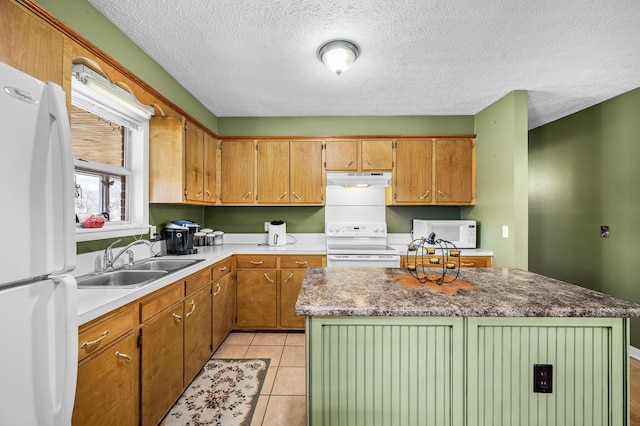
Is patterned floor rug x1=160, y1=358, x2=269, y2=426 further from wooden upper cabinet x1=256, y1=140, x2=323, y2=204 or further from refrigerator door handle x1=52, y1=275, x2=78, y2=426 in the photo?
wooden upper cabinet x1=256, y1=140, x2=323, y2=204

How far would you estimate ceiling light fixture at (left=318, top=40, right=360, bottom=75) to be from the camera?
2002 millimetres

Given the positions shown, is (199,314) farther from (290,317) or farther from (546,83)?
(546,83)

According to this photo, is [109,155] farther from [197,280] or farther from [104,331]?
[104,331]

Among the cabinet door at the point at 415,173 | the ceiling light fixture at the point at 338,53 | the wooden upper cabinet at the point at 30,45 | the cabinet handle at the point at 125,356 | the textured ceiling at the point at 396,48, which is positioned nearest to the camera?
the wooden upper cabinet at the point at 30,45

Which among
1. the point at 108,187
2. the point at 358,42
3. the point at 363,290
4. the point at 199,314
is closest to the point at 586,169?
the point at 358,42

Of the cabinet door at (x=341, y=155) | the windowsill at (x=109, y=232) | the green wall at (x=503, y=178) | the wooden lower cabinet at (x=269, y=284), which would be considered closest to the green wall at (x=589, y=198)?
the green wall at (x=503, y=178)

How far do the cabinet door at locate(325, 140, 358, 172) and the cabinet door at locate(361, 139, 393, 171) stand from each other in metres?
0.11

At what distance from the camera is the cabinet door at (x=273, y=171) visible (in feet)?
11.3

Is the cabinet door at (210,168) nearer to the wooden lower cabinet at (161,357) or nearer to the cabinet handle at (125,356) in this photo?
the wooden lower cabinet at (161,357)

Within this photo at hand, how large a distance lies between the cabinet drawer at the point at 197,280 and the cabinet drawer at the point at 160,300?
10 cm

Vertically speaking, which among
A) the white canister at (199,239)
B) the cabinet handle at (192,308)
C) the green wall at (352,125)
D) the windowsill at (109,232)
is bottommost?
the cabinet handle at (192,308)

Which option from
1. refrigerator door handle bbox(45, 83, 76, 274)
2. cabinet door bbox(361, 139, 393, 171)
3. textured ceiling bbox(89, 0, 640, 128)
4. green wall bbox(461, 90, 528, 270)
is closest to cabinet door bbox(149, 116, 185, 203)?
textured ceiling bbox(89, 0, 640, 128)

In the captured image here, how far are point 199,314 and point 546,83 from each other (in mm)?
3676

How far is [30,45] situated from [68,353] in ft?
4.03
